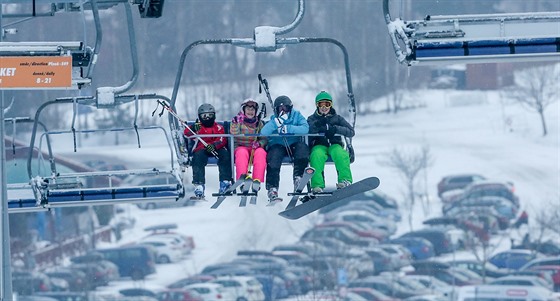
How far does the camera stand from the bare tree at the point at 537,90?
41406mm

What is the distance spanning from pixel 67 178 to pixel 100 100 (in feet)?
3.63

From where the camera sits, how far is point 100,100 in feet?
32.1

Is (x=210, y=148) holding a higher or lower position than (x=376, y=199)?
higher

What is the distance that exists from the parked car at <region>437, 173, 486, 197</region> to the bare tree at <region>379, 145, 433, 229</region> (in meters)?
0.75

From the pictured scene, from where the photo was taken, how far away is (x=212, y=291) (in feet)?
102

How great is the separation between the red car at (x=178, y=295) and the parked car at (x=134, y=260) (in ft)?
5.53

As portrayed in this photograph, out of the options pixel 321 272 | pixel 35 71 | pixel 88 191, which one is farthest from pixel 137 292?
pixel 35 71

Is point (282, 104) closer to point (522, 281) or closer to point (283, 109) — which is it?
point (283, 109)

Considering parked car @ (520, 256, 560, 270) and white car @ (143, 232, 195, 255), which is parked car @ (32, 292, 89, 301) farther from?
parked car @ (520, 256, 560, 270)

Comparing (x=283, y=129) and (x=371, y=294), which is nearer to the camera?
(x=283, y=129)

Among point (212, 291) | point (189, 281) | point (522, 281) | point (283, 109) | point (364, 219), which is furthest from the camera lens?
point (364, 219)

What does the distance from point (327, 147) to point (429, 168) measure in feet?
97.2

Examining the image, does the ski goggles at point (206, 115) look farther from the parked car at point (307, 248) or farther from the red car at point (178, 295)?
the parked car at point (307, 248)

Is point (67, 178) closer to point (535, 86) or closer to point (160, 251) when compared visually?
point (160, 251)
